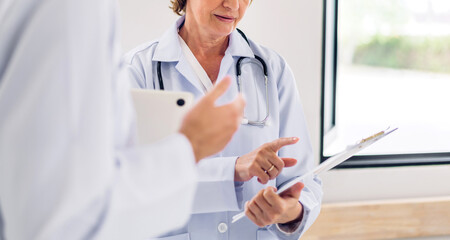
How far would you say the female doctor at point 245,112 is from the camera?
4.73 feet

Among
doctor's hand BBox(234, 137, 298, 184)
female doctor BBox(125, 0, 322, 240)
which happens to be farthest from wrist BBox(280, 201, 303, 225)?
doctor's hand BBox(234, 137, 298, 184)

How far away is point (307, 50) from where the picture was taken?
7.12 ft

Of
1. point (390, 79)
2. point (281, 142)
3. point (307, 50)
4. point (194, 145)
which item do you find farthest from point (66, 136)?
point (390, 79)

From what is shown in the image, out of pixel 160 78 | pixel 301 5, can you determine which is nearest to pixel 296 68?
pixel 301 5

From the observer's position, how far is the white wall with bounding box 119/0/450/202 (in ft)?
6.49

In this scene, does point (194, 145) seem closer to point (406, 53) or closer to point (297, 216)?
point (297, 216)

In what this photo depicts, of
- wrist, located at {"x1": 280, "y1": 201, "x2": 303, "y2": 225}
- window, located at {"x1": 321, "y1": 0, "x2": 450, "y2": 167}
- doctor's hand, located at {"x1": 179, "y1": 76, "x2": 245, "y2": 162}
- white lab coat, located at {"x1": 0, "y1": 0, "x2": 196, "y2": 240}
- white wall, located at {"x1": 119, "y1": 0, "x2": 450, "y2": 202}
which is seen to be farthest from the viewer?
window, located at {"x1": 321, "y1": 0, "x2": 450, "y2": 167}

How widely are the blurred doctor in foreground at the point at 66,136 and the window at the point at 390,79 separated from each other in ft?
5.66

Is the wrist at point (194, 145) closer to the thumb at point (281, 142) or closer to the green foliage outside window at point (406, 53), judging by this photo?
the thumb at point (281, 142)

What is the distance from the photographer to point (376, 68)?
249cm

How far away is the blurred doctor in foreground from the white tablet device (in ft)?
0.53

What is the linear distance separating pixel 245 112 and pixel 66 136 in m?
0.96

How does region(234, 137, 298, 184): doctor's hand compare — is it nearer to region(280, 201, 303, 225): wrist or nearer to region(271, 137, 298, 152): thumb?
region(271, 137, 298, 152): thumb

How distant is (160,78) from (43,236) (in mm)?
904
